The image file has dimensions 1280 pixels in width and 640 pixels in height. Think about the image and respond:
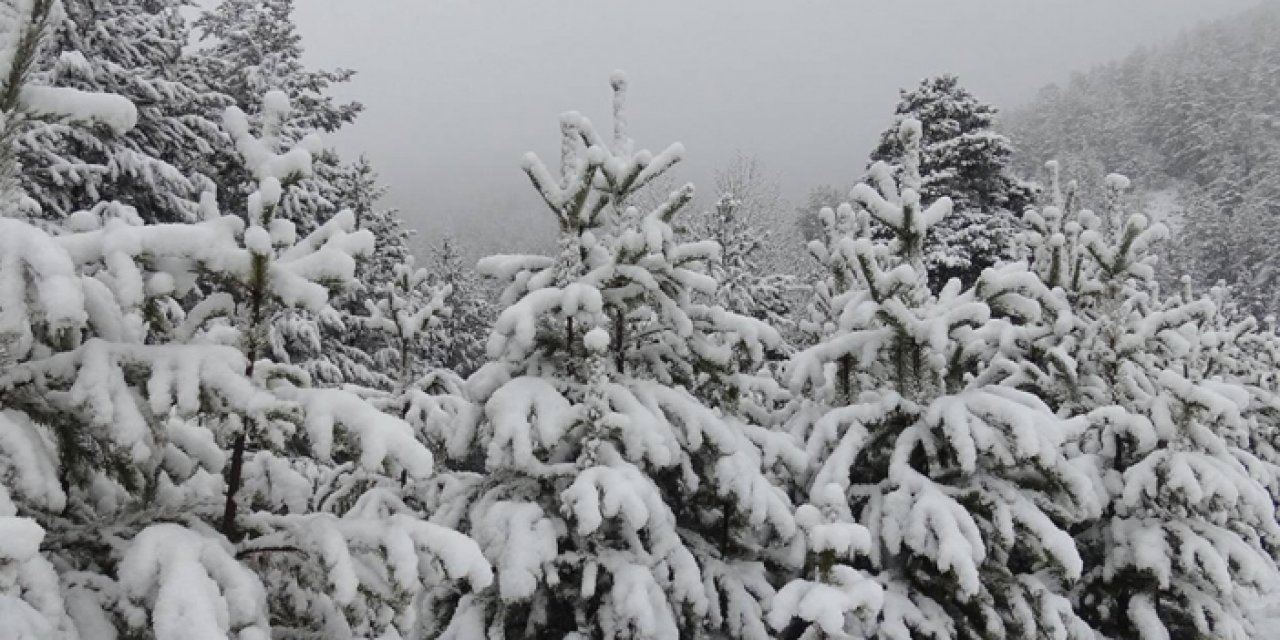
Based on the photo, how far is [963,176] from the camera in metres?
22.7

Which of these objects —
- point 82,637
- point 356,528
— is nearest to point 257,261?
point 356,528

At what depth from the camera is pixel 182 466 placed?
3.26m

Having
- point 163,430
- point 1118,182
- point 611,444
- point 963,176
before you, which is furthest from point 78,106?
point 963,176

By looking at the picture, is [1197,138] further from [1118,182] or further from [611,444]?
[611,444]

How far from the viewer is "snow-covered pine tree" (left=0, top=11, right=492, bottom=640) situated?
233cm

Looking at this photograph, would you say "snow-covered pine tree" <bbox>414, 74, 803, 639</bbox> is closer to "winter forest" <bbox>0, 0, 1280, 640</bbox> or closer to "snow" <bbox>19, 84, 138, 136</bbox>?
"winter forest" <bbox>0, 0, 1280, 640</bbox>

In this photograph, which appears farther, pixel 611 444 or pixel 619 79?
pixel 619 79

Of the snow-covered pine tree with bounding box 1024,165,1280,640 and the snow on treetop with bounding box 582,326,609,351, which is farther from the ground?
the snow on treetop with bounding box 582,326,609,351

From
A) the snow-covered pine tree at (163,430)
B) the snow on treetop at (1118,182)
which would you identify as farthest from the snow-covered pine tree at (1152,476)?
the snow-covered pine tree at (163,430)

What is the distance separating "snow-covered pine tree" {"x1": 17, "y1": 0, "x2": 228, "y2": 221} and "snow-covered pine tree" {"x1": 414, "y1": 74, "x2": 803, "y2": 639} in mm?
7815

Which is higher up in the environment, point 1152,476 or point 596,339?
point 596,339

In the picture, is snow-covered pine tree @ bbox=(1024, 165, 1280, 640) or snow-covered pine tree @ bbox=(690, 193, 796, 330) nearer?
snow-covered pine tree @ bbox=(1024, 165, 1280, 640)

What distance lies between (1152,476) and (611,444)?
4040 mm

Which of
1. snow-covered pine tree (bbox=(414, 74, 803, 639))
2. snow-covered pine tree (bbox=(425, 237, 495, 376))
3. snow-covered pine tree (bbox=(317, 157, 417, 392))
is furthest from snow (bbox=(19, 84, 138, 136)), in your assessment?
snow-covered pine tree (bbox=(425, 237, 495, 376))
